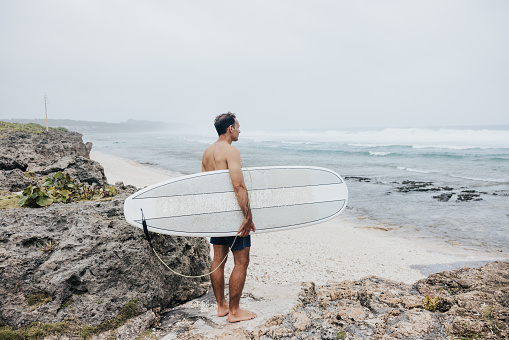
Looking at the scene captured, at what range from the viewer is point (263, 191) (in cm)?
333

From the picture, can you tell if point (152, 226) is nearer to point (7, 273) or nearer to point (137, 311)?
point (137, 311)

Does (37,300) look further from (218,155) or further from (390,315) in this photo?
(390,315)

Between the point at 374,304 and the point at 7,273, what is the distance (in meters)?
3.01

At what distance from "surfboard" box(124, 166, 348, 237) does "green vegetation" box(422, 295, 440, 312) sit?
124cm

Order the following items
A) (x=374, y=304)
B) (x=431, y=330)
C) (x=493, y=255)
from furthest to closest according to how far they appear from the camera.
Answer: (x=493, y=255)
(x=374, y=304)
(x=431, y=330)

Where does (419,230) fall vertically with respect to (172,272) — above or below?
below

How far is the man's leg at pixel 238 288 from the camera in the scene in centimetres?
270

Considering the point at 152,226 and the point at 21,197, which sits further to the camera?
the point at 21,197

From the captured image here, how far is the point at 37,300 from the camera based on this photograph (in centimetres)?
253

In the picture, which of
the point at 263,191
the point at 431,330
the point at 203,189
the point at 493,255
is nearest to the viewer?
the point at 431,330

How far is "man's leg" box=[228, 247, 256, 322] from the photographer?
2699mm

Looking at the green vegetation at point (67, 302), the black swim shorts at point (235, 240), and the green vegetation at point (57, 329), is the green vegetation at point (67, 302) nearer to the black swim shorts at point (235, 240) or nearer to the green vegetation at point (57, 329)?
the green vegetation at point (57, 329)

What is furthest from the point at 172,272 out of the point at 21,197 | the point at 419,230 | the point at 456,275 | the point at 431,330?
the point at 419,230

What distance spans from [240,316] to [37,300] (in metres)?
1.59
